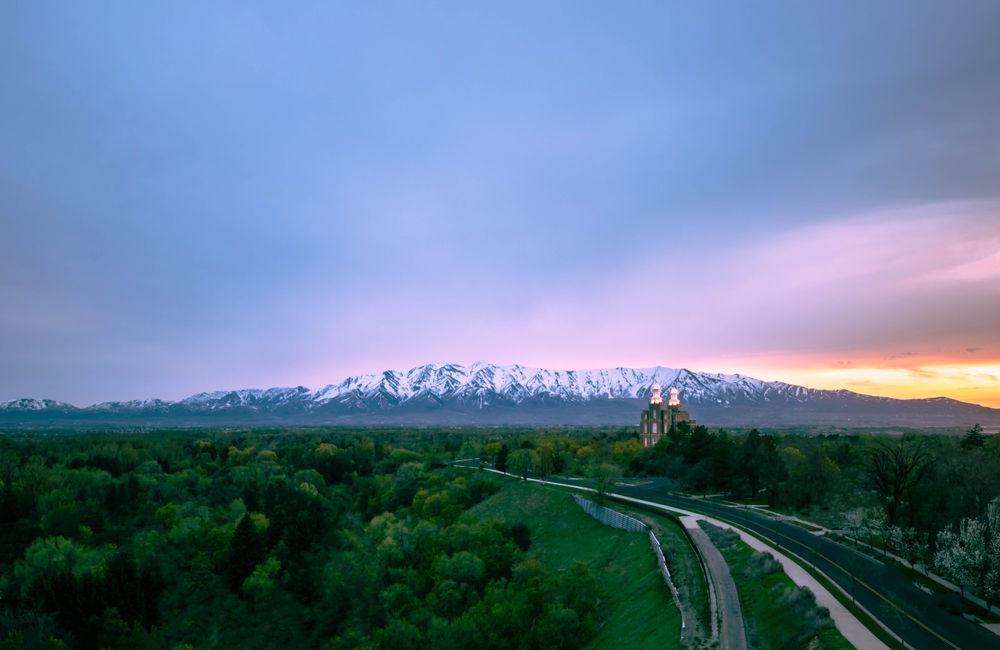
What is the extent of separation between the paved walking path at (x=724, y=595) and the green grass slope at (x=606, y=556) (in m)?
2.33

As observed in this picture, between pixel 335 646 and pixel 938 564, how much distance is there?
4679cm

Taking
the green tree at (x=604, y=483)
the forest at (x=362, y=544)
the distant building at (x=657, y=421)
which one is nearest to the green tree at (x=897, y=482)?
the forest at (x=362, y=544)

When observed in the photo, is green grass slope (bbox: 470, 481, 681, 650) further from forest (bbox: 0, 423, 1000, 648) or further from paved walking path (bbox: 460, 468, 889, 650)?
paved walking path (bbox: 460, 468, 889, 650)

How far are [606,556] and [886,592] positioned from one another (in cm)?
2422

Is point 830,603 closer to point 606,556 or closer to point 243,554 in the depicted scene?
point 606,556

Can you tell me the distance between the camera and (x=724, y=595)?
3203 centimetres

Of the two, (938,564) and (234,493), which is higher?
(938,564)

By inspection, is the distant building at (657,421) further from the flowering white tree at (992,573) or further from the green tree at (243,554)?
the flowering white tree at (992,573)

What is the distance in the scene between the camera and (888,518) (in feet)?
155

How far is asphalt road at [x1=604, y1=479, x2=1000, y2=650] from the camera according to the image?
81.8 ft

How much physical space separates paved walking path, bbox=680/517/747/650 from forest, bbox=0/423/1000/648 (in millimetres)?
8393

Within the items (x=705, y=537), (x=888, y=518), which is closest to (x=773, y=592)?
(x=705, y=537)

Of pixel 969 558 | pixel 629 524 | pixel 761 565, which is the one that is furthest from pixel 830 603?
pixel 629 524

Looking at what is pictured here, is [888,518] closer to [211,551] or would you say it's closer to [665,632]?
[665,632]
